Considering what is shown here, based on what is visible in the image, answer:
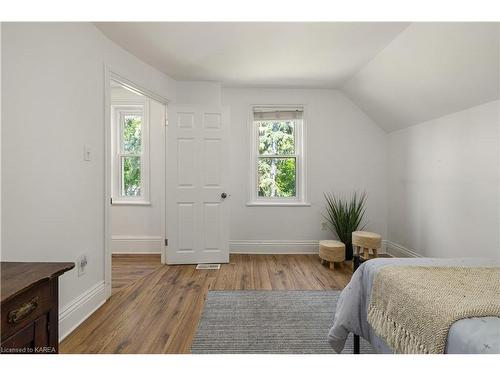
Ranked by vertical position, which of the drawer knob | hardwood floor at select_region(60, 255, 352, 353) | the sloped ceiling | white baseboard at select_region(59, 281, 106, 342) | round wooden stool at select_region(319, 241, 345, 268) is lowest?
hardwood floor at select_region(60, 255, 352, 353)

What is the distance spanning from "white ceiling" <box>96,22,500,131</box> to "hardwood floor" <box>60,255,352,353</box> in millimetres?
2233

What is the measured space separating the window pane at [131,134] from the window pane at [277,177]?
6.57 ft

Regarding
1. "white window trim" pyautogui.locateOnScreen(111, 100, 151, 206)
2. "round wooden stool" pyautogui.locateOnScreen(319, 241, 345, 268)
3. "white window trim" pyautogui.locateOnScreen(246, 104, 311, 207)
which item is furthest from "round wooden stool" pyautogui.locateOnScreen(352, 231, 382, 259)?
"white window trim" pyautogui.locateOnScreen(111, 100, 151, 206)

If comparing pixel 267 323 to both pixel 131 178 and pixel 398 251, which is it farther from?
pixel 131 178

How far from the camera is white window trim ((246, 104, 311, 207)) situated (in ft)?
13.4

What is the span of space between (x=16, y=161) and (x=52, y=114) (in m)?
0.45

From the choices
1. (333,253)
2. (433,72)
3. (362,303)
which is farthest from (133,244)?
(433,72)

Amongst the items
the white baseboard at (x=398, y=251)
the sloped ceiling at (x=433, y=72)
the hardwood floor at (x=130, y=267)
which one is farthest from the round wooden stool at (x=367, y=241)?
the hardwood floor at (x=130, y=267)

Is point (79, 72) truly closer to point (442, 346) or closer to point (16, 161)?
point (16, 161)

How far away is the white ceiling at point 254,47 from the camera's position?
2318mm

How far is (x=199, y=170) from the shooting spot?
11.8 ft

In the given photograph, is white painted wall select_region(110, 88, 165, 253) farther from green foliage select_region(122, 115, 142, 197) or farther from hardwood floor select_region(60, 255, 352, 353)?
hardwood floor select_region(60, 255, 352, 353)

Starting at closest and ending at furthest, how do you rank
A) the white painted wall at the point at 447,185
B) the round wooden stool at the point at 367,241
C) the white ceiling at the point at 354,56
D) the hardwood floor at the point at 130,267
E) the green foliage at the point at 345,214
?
the white ceiling at the point at 354,56, the white painted wall at the point at 447,185, the hardwood floor at the point at 130,267, the round wooden stool at the point at 367,241, the green foliage at the point at 345,214

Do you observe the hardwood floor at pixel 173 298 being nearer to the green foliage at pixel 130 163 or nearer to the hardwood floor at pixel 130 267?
the hardwood floor at pixel 130 267
